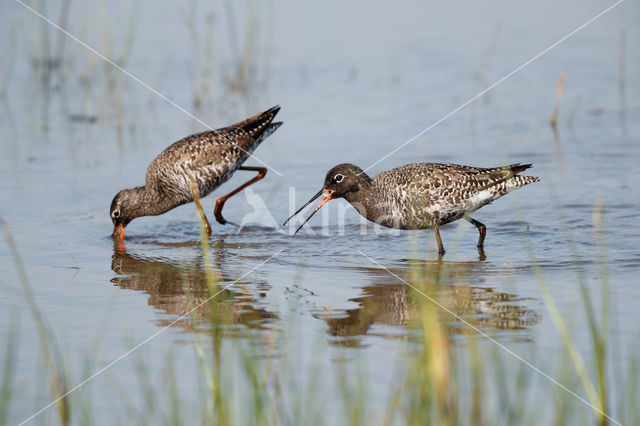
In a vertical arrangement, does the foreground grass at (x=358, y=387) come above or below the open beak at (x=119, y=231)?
below

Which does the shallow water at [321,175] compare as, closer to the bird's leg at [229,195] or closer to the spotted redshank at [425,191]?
the bird's leg at [229,195]

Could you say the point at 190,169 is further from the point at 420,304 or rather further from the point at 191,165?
the point at 420,304

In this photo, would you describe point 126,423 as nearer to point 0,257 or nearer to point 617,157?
point 0,257

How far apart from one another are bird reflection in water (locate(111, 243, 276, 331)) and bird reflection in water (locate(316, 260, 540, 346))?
0.66 m

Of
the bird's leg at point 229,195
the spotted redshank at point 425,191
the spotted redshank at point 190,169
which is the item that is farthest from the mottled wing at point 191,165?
the spotted redshank at point 425,191

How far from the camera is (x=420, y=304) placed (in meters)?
7.02

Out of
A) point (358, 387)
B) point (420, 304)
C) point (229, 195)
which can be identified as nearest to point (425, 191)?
point (420, 304)

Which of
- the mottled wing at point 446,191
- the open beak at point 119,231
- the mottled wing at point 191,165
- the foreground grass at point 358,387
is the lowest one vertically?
the foreground grass at point 358,387

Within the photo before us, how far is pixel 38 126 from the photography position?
13914 mm

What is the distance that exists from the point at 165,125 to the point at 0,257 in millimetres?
5813

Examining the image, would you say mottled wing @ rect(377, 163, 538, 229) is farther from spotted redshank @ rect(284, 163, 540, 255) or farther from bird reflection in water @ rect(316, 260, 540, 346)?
bird reflection in water @ rect(316, 260, 540, 346)

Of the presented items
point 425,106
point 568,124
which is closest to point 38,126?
point 425,106

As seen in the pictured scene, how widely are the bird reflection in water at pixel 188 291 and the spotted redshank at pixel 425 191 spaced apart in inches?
57.9

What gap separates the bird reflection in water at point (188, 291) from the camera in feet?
22.5
